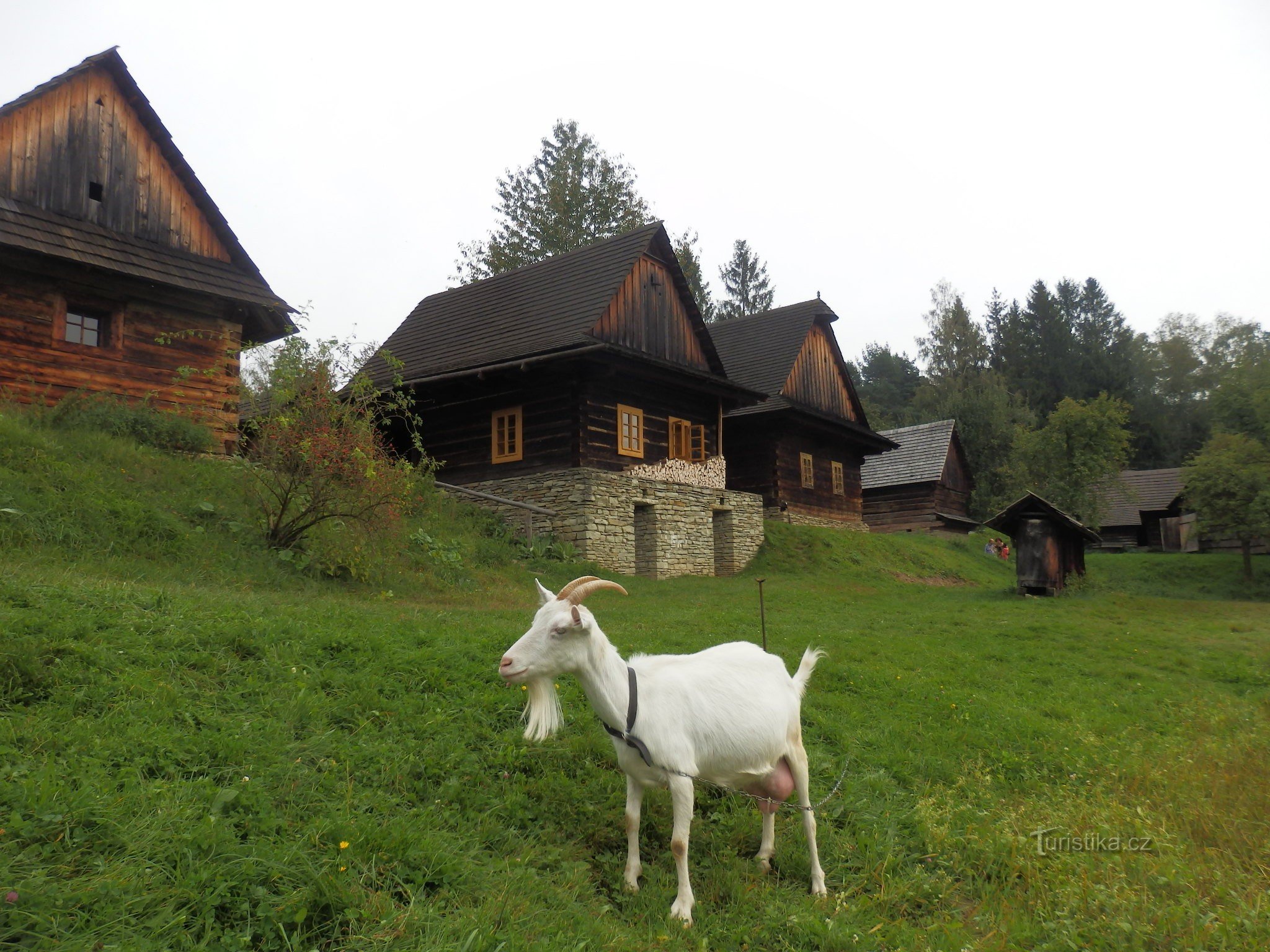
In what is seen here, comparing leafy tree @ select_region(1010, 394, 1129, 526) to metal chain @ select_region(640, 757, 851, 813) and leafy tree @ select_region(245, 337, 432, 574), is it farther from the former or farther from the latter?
metal chain @ select_region(640, 757, 851, 813)

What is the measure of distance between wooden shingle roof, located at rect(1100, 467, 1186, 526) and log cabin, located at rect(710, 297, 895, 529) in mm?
20166

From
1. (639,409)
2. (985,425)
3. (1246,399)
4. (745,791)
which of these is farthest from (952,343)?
(745,791)

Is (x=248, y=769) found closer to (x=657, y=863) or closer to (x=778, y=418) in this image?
(x=657, y=863)

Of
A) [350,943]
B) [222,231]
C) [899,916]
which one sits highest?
[222,231]

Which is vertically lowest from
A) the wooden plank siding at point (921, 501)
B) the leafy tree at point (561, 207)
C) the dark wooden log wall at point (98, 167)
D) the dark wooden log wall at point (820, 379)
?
the wooden plank siding at point (921, 501)

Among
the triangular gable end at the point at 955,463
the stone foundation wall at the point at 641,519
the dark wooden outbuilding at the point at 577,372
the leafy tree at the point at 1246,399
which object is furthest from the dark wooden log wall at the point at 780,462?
the leafy tree at the point at 1246,399

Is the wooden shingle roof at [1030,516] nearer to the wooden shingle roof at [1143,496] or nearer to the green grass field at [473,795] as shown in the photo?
the green grass field at [473,795]

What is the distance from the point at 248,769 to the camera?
4.63m

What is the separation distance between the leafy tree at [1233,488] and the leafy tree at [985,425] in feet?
47.0

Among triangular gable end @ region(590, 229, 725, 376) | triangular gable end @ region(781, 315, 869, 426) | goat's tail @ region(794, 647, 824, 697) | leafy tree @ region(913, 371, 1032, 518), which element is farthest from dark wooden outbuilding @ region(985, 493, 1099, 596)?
leafy tree @ region(913, 371, 1032, 518)

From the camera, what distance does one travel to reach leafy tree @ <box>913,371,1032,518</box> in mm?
44156

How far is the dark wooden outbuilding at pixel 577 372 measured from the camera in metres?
20.3

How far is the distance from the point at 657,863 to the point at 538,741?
4.19 feet

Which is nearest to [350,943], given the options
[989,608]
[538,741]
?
[538,741]
